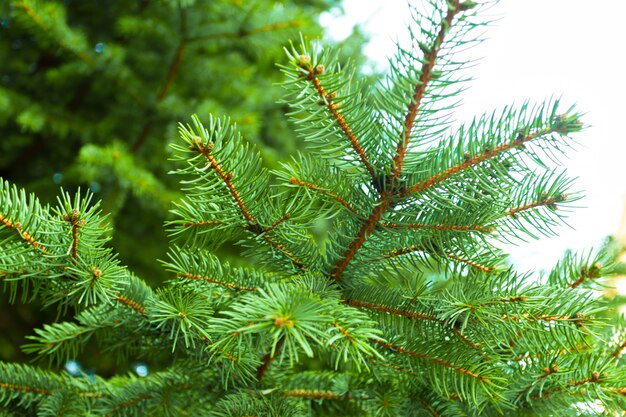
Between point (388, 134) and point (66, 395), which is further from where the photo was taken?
point (66, 395)

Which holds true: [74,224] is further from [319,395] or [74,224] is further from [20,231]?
[319,395]

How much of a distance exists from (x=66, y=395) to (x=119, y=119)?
1.27 m

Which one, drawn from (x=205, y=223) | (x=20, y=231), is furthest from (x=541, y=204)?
(x=20, y=231)

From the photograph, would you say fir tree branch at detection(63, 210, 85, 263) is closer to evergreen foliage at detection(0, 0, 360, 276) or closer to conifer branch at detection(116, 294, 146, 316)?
conifer branch at detection(116, 294, 146, 316)

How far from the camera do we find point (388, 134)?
0.48 m

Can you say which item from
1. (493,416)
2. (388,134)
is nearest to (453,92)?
(388,134)

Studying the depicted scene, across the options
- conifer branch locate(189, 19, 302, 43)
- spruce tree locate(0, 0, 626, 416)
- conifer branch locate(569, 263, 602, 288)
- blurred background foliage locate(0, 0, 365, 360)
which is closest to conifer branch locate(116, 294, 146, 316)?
spruce tree locate(0, 0, 626, 416)

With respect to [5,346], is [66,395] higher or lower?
lower

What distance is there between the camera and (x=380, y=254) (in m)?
0.54

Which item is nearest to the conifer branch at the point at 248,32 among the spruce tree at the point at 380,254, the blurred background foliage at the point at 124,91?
the blurred background foliage at the point at 124,91

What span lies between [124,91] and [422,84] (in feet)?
4.64

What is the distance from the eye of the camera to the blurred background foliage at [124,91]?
1474 millimetres

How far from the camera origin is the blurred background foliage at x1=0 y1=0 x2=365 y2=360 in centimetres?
147

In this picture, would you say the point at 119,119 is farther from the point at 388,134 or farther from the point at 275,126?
the point at 388,134
